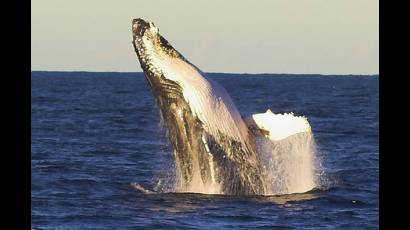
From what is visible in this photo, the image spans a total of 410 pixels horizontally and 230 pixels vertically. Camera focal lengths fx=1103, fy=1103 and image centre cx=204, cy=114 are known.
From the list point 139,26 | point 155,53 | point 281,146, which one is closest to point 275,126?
point 281,146

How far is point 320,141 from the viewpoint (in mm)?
27766

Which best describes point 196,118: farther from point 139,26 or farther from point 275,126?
point 139,26

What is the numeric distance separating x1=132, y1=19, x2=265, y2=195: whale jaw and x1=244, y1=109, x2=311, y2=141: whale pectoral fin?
0.12 meters

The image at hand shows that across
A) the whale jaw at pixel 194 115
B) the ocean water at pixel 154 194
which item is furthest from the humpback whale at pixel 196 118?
the ocean water at pixel 154 194

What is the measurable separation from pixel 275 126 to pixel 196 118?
940 millimetres

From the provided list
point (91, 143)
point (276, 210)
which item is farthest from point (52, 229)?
point (91, 143)

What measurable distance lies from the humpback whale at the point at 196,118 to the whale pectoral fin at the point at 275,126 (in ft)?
0.05

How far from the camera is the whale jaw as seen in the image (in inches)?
475

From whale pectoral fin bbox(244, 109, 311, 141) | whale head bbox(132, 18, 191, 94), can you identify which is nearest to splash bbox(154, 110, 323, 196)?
whale pectoral fin bbox(244, 109, 311, 141)

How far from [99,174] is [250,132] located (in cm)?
608

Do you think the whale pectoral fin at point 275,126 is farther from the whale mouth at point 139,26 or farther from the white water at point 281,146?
the whale mouth at point 139,26

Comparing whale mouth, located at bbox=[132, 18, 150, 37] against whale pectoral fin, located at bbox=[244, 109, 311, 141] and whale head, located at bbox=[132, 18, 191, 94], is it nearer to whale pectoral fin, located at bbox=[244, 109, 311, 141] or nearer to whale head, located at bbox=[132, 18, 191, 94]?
whale head, located at bbox=[132, 18, 191, 94]

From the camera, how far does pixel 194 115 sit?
1220cm
